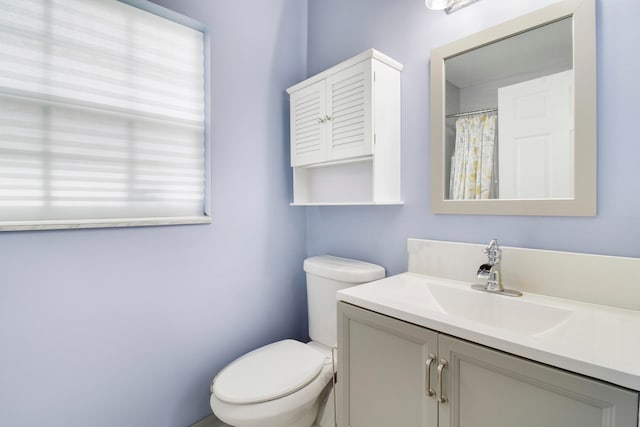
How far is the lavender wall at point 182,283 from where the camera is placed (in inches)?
42.2

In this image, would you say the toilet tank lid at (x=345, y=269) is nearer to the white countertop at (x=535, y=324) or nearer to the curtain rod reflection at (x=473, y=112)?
the white countertop at (x=535, y=324)

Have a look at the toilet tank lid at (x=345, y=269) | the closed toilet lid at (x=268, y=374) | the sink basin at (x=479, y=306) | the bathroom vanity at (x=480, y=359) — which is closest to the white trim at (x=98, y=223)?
the toilet tank lid at (x=345, y=269)

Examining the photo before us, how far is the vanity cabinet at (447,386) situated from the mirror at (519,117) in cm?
57

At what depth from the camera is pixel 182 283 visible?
1.41 metres

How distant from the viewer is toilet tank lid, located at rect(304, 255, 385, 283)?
1.38 m

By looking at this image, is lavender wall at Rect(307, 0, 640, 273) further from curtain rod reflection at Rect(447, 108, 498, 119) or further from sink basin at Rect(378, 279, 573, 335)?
sink basin at Rect(378, 279, 573, 335)

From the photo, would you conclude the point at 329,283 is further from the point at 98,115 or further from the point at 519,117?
the point at 98,115

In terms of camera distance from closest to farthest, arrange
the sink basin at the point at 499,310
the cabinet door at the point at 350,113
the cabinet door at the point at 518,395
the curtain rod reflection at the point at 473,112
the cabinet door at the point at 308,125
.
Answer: the cabinet door at the point at 518,395 < the sink basin at the point at 499,310 < the curtain rod reflection at the point at 473,112 < the cabinet door at the point at 350,113 < the cabinet door at the point at 308,125

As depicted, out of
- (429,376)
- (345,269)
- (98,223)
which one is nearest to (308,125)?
(345,269)

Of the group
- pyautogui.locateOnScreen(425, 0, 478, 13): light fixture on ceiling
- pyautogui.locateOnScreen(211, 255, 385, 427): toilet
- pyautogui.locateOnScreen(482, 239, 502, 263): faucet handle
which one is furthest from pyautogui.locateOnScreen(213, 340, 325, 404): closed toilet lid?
pyautogui.locateOnScreen(425, 0, 478, 13): light fixture on ceiling

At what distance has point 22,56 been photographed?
42.1 inches

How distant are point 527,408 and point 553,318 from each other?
35 centimetres

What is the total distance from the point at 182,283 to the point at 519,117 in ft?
5.15

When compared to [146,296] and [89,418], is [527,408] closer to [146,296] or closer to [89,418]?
[146,296]
